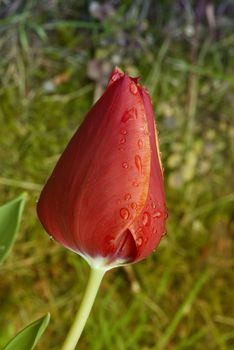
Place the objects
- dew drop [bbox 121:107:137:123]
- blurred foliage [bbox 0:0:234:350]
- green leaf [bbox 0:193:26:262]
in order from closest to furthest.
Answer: dew drop [bbox 121:107:137:123] < green leaf [bbox 0:193:26:262] < blurred foliage [bbox 0:0:234:350]

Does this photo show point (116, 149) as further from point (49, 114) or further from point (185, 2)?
point (185, 2)

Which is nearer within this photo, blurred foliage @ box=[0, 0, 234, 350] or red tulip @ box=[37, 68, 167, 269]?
red tulip @ box=[37, 68, 167, 269]

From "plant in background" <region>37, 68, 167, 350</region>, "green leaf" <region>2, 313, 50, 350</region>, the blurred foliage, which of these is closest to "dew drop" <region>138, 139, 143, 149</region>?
"plant in background" <region>37, 68, 167, 350</region>

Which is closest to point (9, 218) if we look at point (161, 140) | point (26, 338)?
point (26, 338)

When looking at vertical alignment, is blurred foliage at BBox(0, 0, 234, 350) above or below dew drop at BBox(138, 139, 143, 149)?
below

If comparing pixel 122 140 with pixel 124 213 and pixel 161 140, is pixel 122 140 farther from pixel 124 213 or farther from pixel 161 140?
pixel 161 140

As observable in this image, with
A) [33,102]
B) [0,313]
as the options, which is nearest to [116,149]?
[0,313]

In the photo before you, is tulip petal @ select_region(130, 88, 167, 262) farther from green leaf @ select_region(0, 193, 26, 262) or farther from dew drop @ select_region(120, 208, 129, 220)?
green leaf @ select_region(0, 193, 26, 262)

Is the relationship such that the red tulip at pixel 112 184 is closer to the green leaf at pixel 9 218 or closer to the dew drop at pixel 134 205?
the dew drop at pixel 134 205
